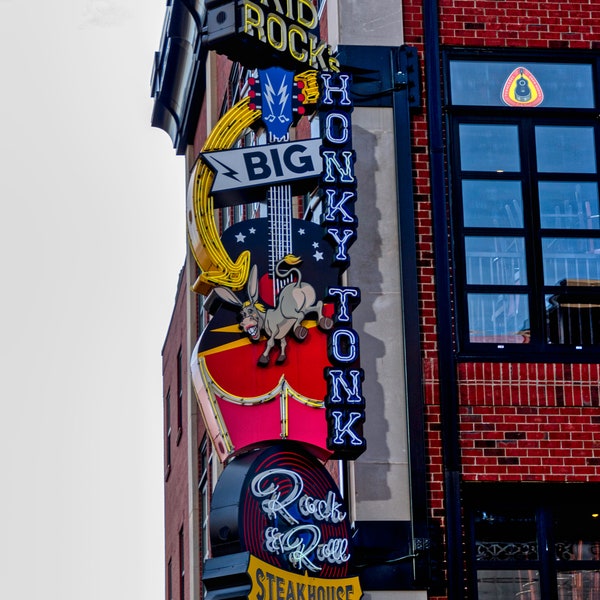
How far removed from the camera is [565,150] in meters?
21.6

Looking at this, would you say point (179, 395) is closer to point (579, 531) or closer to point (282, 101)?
point (282, 101)

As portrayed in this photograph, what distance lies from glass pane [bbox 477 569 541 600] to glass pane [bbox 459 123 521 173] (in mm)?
4776

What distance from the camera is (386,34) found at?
2148cm

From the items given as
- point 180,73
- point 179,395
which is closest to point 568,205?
point 180,73

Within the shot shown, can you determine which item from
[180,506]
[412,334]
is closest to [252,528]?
[412,334]

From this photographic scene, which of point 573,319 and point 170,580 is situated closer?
point 573,319

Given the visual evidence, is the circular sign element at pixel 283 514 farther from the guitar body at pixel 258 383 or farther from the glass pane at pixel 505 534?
the glass pane at pixel 505 534

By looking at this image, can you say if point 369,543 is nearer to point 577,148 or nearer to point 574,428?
point 574,428

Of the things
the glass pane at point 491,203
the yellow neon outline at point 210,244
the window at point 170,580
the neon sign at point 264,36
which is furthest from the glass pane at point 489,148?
the window at point 170,580

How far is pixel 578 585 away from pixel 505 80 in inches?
238

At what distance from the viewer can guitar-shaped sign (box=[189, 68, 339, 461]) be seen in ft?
63.3

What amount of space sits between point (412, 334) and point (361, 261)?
3.47 feet

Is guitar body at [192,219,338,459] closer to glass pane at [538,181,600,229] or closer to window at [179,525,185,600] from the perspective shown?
glass pane at [538,181,600,229]

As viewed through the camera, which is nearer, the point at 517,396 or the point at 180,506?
the point at 517,396
